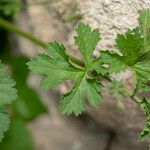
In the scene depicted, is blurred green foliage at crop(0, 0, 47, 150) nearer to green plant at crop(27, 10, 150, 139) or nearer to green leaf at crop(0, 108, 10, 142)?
green leaf at crop(0, 108, 10, 142)

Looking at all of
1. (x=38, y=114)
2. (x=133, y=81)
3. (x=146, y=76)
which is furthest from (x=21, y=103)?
(x=146, y=76)

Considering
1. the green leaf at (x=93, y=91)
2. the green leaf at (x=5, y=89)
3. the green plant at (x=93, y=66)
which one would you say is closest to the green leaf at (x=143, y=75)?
the green plant at (x=93, y=66)

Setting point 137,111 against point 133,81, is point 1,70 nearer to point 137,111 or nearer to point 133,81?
point 133,81

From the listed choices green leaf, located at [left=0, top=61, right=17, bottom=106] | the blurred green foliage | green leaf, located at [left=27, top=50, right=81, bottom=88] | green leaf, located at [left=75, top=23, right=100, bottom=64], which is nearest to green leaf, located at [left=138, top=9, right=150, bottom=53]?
green leaf, located at [left=75, top=23, right=100, bottom=64]

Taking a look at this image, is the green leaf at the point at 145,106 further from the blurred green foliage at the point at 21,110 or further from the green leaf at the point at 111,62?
the blurred green foliage at the point at 21,110

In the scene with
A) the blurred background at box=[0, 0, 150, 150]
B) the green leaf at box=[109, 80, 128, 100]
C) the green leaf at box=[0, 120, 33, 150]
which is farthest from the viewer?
the green leaf at box=[0, 120, 33, 150]

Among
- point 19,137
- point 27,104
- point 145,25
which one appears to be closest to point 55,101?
point 27,104

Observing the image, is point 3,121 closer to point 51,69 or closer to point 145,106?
point 51,69
